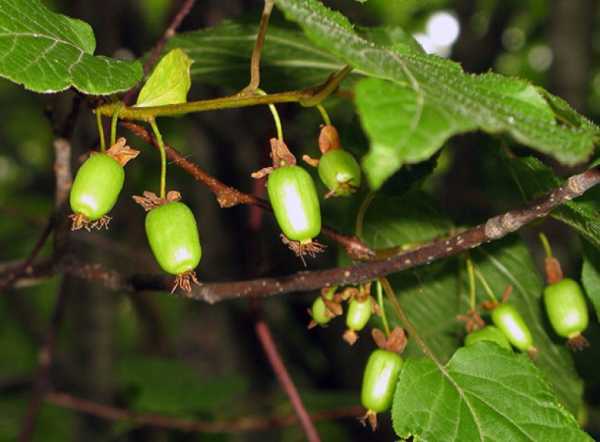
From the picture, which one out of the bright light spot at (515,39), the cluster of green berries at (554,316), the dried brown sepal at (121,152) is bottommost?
the cluster of green berries at (554,316)

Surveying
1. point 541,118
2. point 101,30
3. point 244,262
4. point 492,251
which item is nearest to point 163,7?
point 101,30

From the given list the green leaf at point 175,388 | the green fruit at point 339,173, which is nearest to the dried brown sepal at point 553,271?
the green fruit at point 339,173

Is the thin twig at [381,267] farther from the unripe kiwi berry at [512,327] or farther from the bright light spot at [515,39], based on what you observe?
the bright light spot at [515,39]

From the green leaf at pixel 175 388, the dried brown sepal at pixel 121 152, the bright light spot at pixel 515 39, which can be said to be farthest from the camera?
the bright light spot at pixel 515 39

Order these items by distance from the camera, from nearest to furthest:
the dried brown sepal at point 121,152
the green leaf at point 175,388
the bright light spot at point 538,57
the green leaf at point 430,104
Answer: the green leaf at point 430,104, the dried brown sepal at point 121,152, the green leaf at point 175,388, the bright light spot at point 538,57

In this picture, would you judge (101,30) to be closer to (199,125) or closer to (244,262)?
(199,125)


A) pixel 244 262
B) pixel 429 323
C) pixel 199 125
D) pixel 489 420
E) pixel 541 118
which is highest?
pixel 199 125
